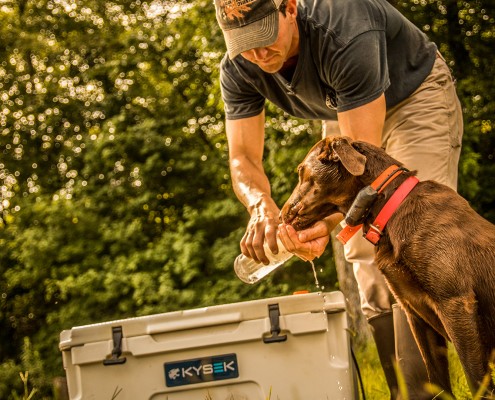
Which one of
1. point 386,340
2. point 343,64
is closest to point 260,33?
point 343,64

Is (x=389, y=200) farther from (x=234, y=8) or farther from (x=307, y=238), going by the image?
(x=234, y=8)

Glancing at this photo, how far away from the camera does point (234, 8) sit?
382 centimetres

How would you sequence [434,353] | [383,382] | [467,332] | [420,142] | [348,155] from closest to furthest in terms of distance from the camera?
[467,332], [348,155], [434,353], [420,142], [383,382]

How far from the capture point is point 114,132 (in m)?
12.6

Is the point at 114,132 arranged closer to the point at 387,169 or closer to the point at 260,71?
the point at 260,71

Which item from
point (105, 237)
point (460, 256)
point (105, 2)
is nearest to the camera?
point (460, 256)

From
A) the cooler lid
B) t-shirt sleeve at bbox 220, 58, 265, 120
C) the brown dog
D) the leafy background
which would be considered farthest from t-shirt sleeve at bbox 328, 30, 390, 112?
the leafy background

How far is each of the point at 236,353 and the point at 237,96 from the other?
5.23 feet

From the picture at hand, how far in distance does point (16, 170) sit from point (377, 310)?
11.0 meters

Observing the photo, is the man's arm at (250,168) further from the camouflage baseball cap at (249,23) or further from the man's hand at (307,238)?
the camouflage baseball cap at (249,23)

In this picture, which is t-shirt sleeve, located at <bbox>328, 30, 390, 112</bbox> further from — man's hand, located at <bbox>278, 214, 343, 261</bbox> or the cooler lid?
the cooler lid

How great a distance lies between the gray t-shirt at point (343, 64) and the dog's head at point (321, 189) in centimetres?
36

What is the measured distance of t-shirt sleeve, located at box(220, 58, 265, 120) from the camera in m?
4.38

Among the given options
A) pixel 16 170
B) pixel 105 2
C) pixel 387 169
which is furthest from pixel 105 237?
pixel 387 169
